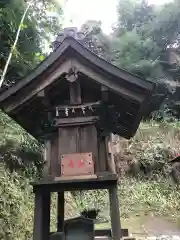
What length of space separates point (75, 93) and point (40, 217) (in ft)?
5.07

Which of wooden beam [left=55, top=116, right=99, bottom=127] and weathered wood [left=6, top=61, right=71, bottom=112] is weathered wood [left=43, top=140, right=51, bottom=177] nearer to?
wooden beam [left=55, top=116, right=99, bottom=127]

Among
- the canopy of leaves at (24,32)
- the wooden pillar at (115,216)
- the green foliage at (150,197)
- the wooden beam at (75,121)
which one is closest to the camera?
the wooden pillar at (115,216)

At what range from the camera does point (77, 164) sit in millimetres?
3146

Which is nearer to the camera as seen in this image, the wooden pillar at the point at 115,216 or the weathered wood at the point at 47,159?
the wooden pillar at the point at 115,216

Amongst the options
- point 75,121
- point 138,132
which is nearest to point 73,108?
point 75,121

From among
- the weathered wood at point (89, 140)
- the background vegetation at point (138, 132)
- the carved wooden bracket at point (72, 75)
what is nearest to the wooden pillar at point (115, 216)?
the weathered wood at point (89, 140)

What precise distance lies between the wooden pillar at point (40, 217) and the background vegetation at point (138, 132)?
189 centimetres

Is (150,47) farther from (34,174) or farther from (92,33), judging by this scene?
Answer: (34,174)

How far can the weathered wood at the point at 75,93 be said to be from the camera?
3.41 metres

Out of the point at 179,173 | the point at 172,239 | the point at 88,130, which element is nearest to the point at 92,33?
the point at 179,173

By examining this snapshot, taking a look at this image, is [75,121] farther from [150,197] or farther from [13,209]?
[150,197]

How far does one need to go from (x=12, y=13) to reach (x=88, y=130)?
19.3 feet

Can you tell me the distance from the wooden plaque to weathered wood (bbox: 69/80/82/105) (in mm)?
680

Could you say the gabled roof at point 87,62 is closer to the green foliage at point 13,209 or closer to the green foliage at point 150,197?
the green foliage at point 13,209
